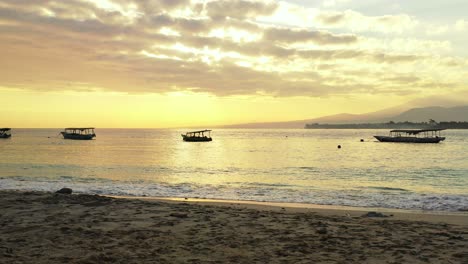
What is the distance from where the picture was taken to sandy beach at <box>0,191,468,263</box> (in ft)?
24.5

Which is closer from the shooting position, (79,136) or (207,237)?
(207,237)

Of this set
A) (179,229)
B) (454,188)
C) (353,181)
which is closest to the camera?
(179,229)

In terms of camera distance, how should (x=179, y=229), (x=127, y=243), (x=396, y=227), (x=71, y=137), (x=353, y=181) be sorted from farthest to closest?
1. (x=71, y=137)
2. (x=353, y=181)
3. (x=396, y=227)
4. (x=179, y=229)
5. (x=127, y=243)

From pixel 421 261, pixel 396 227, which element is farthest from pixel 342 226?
pixel 421 261

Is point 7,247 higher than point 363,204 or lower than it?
higher

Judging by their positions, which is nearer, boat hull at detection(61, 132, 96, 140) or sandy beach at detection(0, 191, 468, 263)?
sandy beach at detection(0, 191, 468, 263)

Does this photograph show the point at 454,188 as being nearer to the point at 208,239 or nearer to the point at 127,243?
the point at 208,239

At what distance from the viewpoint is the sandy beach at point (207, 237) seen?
745 centimetres

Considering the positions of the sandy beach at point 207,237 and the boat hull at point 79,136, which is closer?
the sandy beach at point 207,237

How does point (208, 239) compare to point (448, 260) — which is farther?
point (208, 239)

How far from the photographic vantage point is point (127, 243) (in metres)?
8.30

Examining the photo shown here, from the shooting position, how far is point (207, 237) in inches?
352

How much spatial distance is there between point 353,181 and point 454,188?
666 centimetres

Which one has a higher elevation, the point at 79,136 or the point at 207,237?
the point at 79,136
